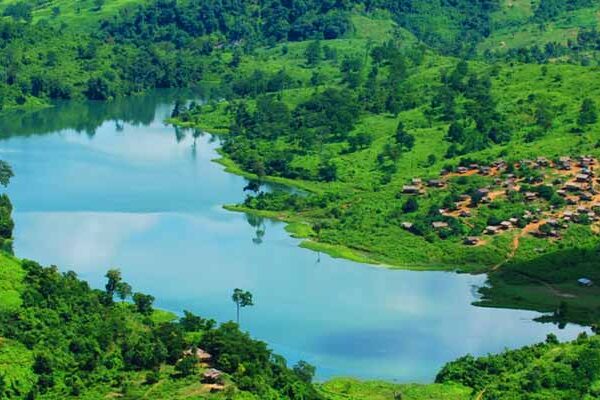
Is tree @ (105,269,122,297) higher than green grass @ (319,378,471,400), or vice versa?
tree @ (105,269,122,297)

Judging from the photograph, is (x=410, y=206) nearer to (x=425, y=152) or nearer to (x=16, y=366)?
(x=425, y=152)

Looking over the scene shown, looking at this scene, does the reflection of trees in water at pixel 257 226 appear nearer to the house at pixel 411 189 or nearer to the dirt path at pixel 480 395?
the house at pixel 411 189

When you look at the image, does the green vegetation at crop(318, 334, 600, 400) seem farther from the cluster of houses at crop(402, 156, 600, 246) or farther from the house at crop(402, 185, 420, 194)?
the house at crop(402, 185, 420, 194)

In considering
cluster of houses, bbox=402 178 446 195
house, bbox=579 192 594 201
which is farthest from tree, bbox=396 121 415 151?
house, bbox=579 192 594 201

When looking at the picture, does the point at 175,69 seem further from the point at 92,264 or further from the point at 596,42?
the point at 92,264

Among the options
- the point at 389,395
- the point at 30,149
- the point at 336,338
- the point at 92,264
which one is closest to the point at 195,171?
the point at 30,149

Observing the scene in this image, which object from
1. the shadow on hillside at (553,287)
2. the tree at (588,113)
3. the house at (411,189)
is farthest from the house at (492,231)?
the tree at (588,113)
